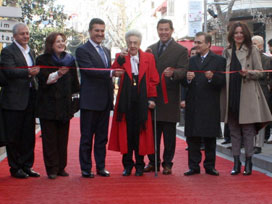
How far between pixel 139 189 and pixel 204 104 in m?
1.84

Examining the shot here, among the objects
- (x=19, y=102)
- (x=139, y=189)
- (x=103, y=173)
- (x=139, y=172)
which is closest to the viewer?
(x=139, y=189)

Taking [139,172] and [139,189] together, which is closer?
[139,189]

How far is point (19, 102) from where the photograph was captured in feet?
26.1

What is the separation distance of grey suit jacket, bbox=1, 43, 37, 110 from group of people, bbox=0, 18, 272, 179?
13 millimetres

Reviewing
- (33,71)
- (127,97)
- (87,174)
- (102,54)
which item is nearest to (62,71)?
(33,71)

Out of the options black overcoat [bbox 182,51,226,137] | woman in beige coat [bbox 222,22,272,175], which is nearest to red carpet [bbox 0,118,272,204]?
woman in beige coat [bbox 222,22,272,175]

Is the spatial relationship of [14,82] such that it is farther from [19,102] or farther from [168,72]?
[168,72]

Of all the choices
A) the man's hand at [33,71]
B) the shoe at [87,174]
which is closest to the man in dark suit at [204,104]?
the shoe at [87,174]

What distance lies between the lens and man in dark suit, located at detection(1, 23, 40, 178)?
7.95 metres

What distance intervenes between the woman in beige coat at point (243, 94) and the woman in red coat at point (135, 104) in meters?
1.10

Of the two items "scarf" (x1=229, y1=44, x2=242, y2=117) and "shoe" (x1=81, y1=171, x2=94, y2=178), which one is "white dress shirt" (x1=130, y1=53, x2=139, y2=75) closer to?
"scarf" (x1=229, y1=44, x2=242, y2=117)

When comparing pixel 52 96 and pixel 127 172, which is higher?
pixel 52 96

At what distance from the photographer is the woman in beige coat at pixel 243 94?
827cm

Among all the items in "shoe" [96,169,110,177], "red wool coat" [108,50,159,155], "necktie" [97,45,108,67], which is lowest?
"shoe" [96,169,110,177]
